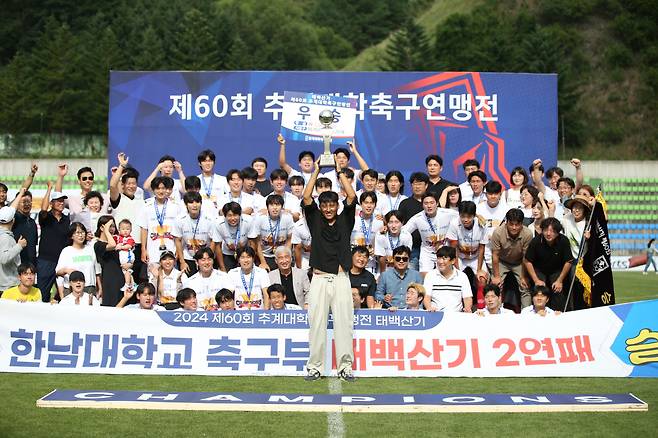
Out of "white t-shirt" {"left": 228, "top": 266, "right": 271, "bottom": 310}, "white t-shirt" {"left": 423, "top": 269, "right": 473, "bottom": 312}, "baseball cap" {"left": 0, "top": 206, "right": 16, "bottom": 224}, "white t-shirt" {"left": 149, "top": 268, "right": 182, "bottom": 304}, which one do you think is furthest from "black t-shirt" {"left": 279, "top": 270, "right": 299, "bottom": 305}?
"baseball cap" {"left": 0, "top": 206, "right": 16, "bottom": 224}

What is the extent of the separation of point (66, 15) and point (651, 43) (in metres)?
44.9

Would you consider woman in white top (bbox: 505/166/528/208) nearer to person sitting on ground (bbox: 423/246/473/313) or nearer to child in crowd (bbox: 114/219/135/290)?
person sitting on ground (bbox: 423/246/473/313)

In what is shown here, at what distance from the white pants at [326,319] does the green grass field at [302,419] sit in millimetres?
287

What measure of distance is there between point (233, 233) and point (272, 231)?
1.62ft

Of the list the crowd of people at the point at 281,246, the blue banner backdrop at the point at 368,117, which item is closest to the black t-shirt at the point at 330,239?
the crowd of people at the point at 281,246

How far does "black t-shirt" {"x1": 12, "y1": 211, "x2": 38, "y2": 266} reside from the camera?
13242 mm

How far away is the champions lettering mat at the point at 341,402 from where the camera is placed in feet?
28.9

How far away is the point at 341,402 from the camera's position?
9047mm

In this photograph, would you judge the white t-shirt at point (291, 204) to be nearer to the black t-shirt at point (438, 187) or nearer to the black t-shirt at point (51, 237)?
the black t-shirt at point (438, 187)

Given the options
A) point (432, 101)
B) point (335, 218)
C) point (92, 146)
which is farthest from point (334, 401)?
point (92, 146)

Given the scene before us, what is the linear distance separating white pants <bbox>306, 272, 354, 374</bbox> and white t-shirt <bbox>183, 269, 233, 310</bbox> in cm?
177

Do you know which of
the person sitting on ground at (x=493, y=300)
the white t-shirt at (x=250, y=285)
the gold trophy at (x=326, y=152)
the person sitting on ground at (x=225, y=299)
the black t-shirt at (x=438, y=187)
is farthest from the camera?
the black t-shirt at (x=438, y=187)

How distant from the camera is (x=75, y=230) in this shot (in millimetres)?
12469

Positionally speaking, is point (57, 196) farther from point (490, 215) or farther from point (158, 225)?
point (490, 215)
